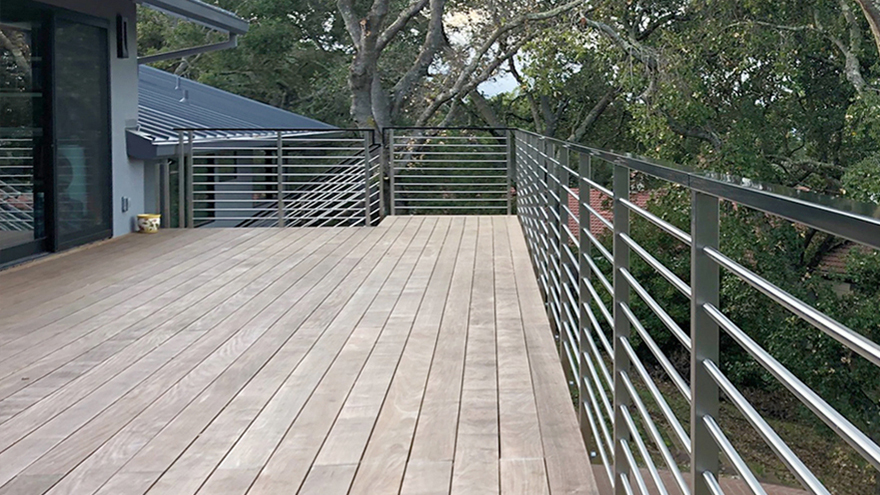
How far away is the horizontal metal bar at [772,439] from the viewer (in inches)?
35.7

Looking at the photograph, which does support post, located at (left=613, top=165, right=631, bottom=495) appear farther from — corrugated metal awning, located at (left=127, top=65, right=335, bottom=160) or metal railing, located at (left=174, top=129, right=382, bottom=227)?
corrugated metal awning, located at (left=127, top=65, right=335, bottom=160)

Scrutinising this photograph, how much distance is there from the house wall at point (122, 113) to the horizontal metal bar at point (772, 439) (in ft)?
26.2

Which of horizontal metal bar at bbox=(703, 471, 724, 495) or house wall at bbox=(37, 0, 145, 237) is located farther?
house wall at bbox=(37, 0, 145, 237)

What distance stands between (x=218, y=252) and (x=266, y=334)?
3.46 meters

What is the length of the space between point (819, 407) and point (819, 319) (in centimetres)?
8

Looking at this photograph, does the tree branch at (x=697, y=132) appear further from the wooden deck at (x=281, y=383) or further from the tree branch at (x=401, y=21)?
the wooden deck at (x=281, y=383)

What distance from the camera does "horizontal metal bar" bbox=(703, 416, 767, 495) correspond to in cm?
114

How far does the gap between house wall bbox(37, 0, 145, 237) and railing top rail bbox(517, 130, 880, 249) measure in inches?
309

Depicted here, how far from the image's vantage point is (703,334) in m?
1.43

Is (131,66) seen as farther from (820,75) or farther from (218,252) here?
(820,75)

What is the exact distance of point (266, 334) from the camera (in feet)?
15.7

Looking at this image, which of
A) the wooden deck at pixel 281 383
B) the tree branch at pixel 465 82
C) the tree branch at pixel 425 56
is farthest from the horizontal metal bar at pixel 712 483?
the tree branch at pixel 425 56

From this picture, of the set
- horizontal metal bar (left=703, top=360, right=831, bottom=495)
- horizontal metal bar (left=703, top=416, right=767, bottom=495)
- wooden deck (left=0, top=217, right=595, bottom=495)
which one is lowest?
wooden deck (left=0, top=217, right=595, bottom=495)

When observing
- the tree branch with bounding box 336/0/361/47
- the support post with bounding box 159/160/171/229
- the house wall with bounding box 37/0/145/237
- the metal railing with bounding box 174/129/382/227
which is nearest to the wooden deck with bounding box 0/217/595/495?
the house wall with bounding box 37/0/145/237
